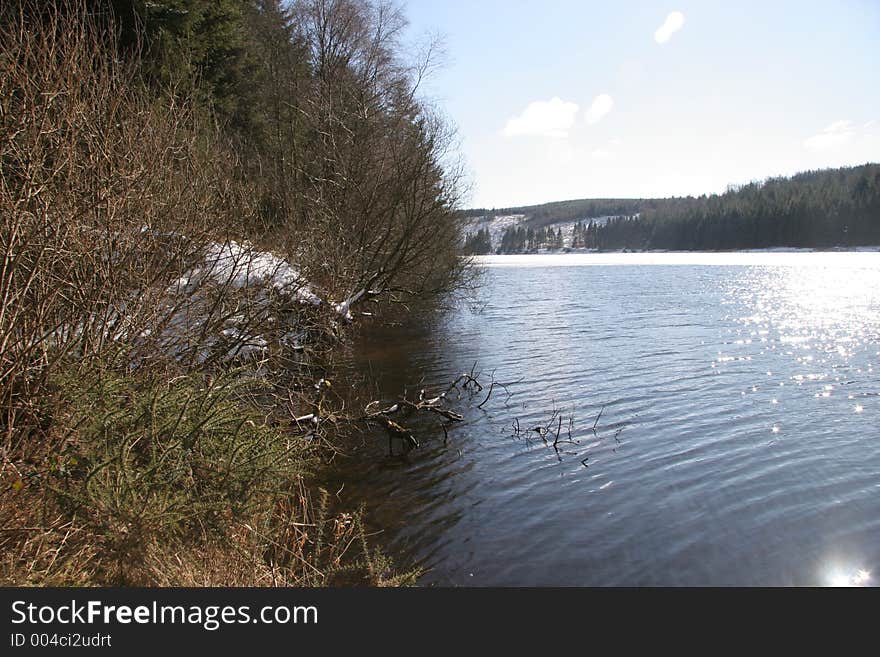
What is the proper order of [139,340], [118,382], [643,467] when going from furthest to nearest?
[643,467]
[139,340]
[118,382]

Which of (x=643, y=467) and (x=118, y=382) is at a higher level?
(x=118, y=382)

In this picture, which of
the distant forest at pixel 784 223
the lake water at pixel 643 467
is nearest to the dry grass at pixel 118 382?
the lake water at pixel 643 467

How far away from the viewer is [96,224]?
7332mm

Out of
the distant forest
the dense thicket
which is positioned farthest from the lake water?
the distant forest

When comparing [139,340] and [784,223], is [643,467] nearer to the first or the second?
[139,340]

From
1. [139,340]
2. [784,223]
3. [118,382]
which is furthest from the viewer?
[784,223]

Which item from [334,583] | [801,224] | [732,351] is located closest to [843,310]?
[732,351]

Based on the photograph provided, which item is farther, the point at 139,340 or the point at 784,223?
the point at 784,223

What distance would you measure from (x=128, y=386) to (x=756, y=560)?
300 inches

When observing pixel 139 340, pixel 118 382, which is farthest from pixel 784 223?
pixel 118 382

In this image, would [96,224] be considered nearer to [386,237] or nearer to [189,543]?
[189,543]

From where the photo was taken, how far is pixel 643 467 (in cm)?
1025

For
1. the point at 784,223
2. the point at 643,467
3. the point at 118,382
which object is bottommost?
the point at 643,467

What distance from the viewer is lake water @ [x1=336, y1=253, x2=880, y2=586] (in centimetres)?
742
